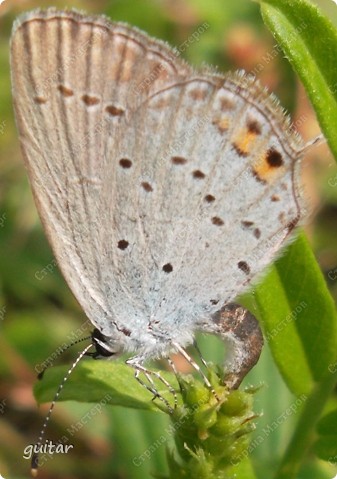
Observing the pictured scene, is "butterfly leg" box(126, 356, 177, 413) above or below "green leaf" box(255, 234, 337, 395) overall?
below

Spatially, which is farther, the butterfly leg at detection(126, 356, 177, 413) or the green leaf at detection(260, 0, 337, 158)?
the butterfly leg at detection(126, 356, 177, 413)

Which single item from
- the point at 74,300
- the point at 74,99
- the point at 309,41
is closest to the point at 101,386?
the point at 74,99

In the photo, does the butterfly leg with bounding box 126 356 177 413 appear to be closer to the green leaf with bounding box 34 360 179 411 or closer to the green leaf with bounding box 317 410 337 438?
the green leaf with bounding box 34 360 179 411

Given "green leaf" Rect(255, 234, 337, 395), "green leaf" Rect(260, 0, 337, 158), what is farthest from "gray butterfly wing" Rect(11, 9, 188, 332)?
"green leaf" Rect(255, 234, 337, 395)

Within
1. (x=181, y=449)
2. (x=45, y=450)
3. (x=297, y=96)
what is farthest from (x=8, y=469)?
(x=297, y=96)

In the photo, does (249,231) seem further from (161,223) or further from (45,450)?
(45,450)

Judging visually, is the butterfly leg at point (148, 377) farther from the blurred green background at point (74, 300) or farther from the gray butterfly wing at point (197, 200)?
the blurred green background at point (74, 300)

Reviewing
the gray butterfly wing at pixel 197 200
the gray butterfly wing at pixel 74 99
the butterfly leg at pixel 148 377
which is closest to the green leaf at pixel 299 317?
the gray butterfly wing at pixel 197 200

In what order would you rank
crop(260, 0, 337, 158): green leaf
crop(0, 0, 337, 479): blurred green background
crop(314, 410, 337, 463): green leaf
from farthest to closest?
crop(0, 0, 337, 479): blurred green background, crop(314, 410, 337, 463): green leaf, crop(260, 0, 337, 158): green leaf
